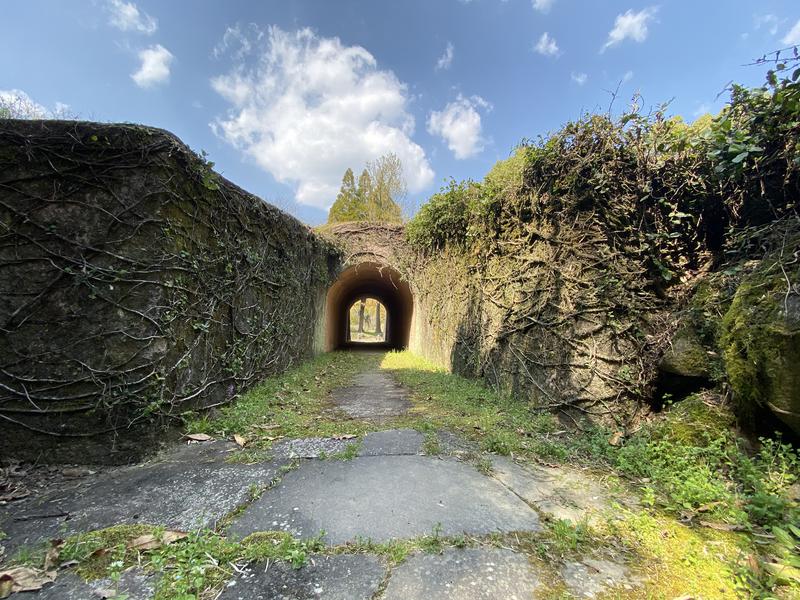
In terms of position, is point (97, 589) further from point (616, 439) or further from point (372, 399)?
point (372, 399)

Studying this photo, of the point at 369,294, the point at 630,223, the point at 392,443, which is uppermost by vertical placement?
the point at 369,294

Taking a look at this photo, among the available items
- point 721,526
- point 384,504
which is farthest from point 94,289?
point 721,526

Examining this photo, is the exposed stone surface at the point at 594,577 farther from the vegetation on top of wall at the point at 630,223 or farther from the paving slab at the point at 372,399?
the paving slab at the point at 372,399

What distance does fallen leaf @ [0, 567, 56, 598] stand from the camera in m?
1.76

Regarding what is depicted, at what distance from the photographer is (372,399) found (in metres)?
6.39

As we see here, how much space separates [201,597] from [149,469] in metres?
2.03

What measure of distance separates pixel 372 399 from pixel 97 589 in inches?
186

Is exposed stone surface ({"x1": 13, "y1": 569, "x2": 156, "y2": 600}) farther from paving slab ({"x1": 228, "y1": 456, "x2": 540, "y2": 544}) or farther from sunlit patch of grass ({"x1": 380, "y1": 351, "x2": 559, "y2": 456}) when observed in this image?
sunlit patch of grass ({"x1": 380, "y1": 351, "x2": 559, "y2": 456})

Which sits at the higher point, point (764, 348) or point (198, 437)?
point (764, 348)

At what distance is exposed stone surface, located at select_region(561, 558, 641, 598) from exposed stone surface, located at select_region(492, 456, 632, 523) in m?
0.45

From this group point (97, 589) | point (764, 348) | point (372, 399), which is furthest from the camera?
point (372, 399)

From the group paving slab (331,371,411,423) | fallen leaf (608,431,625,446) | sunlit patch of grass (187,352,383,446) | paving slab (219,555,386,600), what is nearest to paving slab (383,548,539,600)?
paving slab (219,555,386,600)

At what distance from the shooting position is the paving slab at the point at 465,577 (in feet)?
5.88

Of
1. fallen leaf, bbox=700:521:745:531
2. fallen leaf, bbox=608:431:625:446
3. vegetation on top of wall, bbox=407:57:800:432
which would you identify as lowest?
fallen leaf, bbox=700:521:745:531
